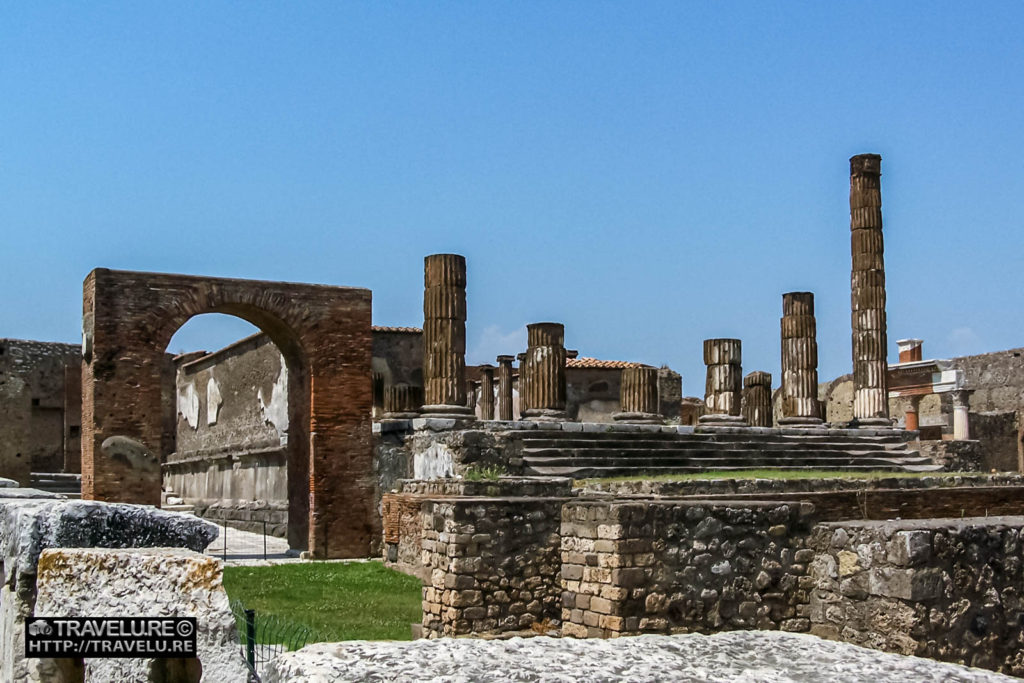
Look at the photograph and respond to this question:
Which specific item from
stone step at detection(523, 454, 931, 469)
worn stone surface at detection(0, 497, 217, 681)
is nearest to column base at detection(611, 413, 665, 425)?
stone step at detection(523, 454, 931, 469)

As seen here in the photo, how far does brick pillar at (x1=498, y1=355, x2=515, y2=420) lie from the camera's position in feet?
88.4

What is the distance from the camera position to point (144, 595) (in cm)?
306

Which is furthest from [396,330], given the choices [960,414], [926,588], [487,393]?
[926,588]

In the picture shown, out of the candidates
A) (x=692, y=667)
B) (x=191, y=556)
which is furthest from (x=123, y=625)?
(x=692, y=667)

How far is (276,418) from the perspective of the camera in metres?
20.8

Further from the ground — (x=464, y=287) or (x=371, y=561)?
(x=464, y=287)

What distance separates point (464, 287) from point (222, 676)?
1463 centimetres

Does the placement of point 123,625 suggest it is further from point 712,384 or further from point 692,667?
point 712,384

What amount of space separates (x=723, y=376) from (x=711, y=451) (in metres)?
4.88

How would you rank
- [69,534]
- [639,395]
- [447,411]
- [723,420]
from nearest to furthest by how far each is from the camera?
[69,534] < [447,411] < [639,395] < [723,420]

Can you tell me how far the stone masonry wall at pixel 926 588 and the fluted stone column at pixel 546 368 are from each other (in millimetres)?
12550

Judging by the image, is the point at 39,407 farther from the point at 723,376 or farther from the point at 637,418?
the point at 723,376

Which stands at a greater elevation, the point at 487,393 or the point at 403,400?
the point at 487,393

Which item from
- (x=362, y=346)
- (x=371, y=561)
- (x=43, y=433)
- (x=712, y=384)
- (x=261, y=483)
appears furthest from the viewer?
(x=43, y=433)
